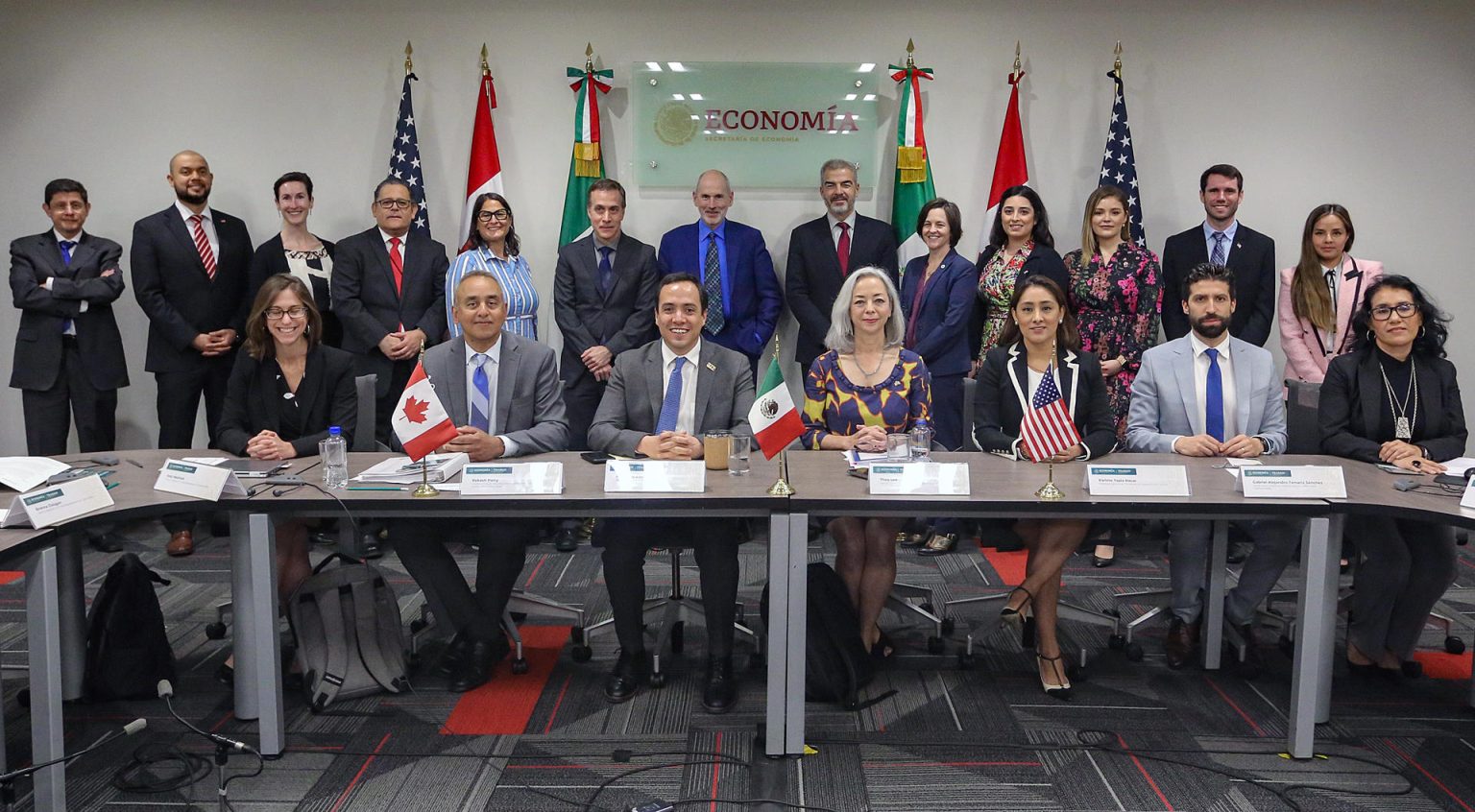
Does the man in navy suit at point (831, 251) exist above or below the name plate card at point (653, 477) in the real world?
above

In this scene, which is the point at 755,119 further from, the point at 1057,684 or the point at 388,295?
the point at 1057,684

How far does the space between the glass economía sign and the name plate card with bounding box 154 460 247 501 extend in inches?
131

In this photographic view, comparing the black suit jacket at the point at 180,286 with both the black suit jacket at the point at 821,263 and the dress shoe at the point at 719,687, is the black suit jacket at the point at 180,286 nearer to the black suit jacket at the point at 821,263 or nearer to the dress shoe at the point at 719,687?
the black suit jacket at the point at 821,263

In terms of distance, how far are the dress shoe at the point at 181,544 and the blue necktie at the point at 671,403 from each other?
254 centimetres

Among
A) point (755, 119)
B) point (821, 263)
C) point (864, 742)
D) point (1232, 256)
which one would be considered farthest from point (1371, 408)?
point (755, 119)

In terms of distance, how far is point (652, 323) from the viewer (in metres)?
4.98

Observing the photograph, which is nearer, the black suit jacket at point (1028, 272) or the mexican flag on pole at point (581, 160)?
the black suit jacket at point (1028, 272)

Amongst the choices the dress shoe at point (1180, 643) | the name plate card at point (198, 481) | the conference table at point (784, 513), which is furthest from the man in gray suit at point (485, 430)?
the dress shoe at point (1180, 643)

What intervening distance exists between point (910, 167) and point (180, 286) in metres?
3.59

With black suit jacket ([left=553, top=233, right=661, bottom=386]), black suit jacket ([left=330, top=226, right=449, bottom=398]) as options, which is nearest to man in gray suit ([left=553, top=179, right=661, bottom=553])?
black suit jacket ([left=553, top=233, right=661, bottom=386])

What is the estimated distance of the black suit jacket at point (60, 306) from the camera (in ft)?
16.1

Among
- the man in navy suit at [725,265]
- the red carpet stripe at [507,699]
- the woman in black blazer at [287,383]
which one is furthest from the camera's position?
the man in navy suit at [725,265]

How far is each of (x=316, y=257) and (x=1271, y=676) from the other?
14.3 ft

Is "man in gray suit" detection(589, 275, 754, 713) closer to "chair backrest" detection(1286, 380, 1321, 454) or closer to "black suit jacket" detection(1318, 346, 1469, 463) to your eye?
"black suit jacket" detection(1318, 346, 1469, 463)
